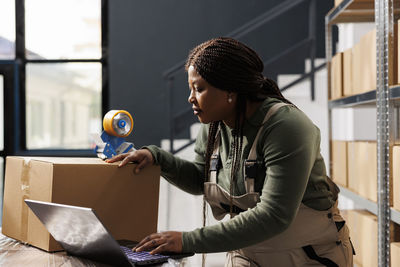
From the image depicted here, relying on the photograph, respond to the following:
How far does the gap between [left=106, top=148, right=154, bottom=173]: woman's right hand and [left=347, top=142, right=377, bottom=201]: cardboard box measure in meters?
1.19

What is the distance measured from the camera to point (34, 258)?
1.20 metres

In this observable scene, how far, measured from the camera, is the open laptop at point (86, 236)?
100 cm

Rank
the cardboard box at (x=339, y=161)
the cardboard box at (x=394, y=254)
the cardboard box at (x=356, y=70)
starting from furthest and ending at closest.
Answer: the cardboard box at (x=339, y=161) → the cardboard box at (x=356, y=70) → the cardboard box at (x=394, y=254)

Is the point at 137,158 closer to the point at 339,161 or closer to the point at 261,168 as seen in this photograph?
the point at 261,168

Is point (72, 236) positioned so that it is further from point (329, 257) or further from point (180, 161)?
point (329, 257)

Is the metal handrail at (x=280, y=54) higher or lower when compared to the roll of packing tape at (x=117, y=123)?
higher

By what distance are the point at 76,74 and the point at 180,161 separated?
236 cm

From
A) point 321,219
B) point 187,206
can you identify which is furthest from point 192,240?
point 187,206

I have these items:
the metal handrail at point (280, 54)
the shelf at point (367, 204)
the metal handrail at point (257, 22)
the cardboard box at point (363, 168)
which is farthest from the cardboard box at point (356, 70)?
the metal handrail at point (257, 22)

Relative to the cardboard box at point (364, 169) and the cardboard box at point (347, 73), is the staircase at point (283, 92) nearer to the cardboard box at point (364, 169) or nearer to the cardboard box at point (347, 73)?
the cardboard box at point (347, 73)

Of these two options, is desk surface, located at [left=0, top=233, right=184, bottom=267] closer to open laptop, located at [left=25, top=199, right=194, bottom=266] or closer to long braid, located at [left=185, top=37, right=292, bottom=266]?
open laptop, located at [left=25, top=199, right=194, bottom=266]

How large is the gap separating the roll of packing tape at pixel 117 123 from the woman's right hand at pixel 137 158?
8 centimetres

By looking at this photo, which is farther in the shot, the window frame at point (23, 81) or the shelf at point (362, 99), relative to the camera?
the window frame at point (23, 81)

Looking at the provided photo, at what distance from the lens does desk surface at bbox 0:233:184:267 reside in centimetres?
114
